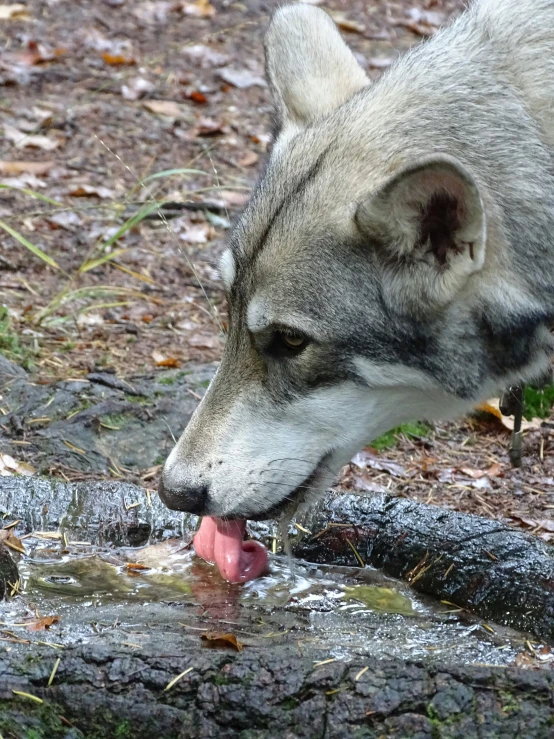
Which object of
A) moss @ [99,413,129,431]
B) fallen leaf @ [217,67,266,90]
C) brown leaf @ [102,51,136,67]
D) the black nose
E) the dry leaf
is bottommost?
the dry leaf

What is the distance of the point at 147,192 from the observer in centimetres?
801

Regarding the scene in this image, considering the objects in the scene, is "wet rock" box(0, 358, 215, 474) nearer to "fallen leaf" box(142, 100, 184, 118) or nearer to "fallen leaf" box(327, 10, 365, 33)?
"fallen leaf" box(142, 100, 184, 118)

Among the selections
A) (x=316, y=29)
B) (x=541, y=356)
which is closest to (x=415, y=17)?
(x=316, y=29)

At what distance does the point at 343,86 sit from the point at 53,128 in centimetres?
575

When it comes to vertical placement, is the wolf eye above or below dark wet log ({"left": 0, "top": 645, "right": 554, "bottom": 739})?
above

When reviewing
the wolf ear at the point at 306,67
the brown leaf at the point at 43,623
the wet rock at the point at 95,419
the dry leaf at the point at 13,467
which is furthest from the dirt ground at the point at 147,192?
the brown leaf at the point at 43,623

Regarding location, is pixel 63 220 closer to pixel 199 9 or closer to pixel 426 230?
pixel 199 9

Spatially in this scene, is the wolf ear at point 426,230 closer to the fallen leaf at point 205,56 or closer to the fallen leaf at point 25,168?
the fallen leaf at point 25,168

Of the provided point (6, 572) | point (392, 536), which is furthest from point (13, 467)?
point (392, 536)

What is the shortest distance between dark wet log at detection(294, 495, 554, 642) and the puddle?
3.0 inches

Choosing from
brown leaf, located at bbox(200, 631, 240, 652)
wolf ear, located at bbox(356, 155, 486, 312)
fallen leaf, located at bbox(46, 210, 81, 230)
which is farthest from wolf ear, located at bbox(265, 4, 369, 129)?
fallen leaf, located at bbox(46, 210, 81, 230)

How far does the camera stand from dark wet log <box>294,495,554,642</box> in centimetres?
387

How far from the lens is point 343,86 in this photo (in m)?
4.62

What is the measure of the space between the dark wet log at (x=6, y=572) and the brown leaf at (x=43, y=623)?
0.32 m
